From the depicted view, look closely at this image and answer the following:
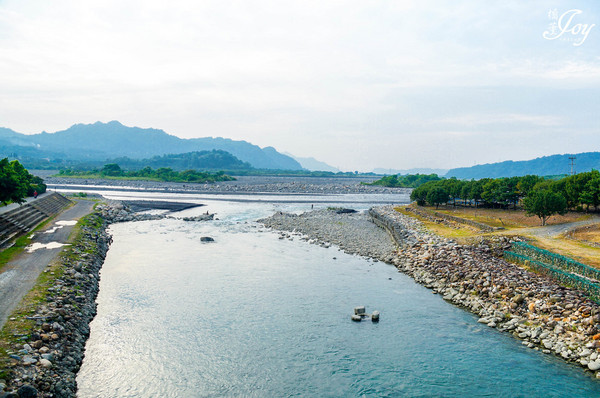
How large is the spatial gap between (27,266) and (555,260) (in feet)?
116

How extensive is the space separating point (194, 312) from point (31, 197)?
4628cm

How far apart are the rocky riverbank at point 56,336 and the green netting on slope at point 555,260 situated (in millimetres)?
Answer: 28194

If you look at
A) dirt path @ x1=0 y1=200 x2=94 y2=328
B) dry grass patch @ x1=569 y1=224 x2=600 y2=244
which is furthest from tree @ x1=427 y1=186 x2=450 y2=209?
dirt path @ x1=0 y1=200 x2=94 y2=328

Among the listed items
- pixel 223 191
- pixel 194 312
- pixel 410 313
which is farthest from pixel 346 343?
pixel 223 191

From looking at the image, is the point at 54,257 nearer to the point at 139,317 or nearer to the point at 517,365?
the point at 139,317

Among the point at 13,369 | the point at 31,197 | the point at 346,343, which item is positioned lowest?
the point at 346,343

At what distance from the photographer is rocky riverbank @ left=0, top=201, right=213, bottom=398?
14.0 meters

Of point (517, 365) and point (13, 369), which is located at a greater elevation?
point (13, 369)

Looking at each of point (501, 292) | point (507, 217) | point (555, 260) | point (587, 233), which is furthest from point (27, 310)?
point (507, 217)

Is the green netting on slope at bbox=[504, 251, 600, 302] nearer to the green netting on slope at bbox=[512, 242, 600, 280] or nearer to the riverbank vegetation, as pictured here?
the green netting on slope at bbox=[512, 242, 600, 280]

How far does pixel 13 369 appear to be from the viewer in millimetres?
13945

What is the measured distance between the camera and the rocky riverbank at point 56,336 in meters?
14.0

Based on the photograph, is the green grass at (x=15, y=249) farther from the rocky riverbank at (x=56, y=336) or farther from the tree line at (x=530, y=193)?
the tree line at (x=530, y=193)

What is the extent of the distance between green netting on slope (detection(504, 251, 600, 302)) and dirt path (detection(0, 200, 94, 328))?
2923cm
